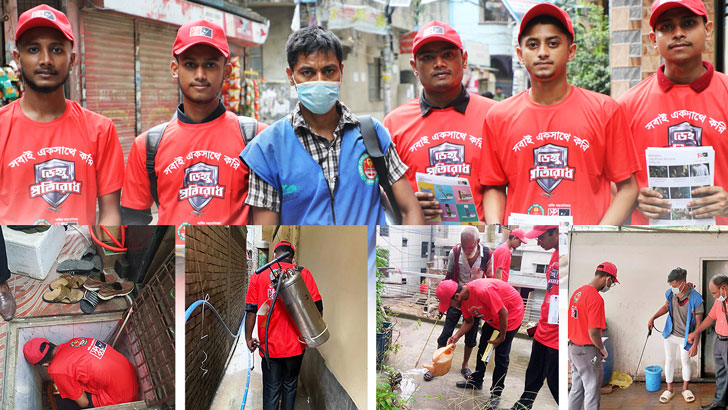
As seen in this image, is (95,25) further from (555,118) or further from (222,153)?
(555,118)

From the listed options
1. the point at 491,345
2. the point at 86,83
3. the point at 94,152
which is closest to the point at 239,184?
the point at 94,152

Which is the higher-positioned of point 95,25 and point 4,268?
point 95,25

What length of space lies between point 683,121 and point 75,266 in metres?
2.74

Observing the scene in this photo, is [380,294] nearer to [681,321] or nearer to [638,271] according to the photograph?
[638,271]

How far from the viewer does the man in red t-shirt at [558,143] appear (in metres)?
3.41

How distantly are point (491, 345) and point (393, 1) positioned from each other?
1183 centimetres

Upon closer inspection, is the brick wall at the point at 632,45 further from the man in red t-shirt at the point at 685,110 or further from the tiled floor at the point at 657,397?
the tiled floor at the point at 657,397

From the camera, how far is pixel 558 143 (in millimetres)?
3434

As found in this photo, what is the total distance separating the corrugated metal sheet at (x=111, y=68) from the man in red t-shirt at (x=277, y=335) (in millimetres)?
6053

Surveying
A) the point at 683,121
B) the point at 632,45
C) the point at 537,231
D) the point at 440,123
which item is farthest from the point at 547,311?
the point at 632,45

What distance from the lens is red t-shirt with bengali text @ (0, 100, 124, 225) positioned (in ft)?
11.4

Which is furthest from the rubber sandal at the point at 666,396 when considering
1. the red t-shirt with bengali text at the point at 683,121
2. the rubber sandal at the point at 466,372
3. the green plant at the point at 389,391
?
the green plant at the point at 389,391

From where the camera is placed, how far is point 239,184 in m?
3.52

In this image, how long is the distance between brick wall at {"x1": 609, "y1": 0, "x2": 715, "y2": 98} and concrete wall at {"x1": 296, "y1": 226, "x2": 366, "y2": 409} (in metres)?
3.17
